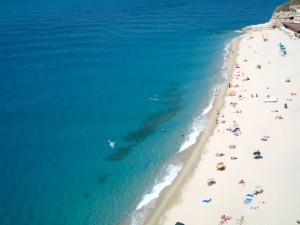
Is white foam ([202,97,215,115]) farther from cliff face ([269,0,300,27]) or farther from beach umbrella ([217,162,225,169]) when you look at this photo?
cliff face ([269,0,300,27])

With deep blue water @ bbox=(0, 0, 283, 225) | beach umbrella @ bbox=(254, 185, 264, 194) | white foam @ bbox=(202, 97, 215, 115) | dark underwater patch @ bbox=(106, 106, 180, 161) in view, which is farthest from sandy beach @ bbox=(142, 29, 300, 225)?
dark underwater patch @ bbox=(106, 106, 180, 161)

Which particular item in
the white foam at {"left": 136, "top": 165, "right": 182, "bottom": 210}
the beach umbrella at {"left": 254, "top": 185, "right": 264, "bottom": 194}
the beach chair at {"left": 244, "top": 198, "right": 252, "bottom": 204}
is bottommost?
the white foam at {"left": 136, "top": 165, "right": 182, "bottom": 210}

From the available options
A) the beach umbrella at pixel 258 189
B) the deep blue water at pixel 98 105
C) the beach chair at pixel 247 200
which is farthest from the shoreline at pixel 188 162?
the beach umbrella at pixel 258 189

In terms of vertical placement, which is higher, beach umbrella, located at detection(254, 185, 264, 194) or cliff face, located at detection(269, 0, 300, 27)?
cliff face, located at detection(269, 0, 300, 27)

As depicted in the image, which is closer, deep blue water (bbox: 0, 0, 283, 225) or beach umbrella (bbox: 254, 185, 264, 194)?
beach umbrella (bbox: 254, 185, 264, 194)

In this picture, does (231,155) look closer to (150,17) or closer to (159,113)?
(159,113)

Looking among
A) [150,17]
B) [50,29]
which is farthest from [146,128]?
[150,17]

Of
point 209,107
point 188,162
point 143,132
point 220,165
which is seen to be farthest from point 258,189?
point 209,107
